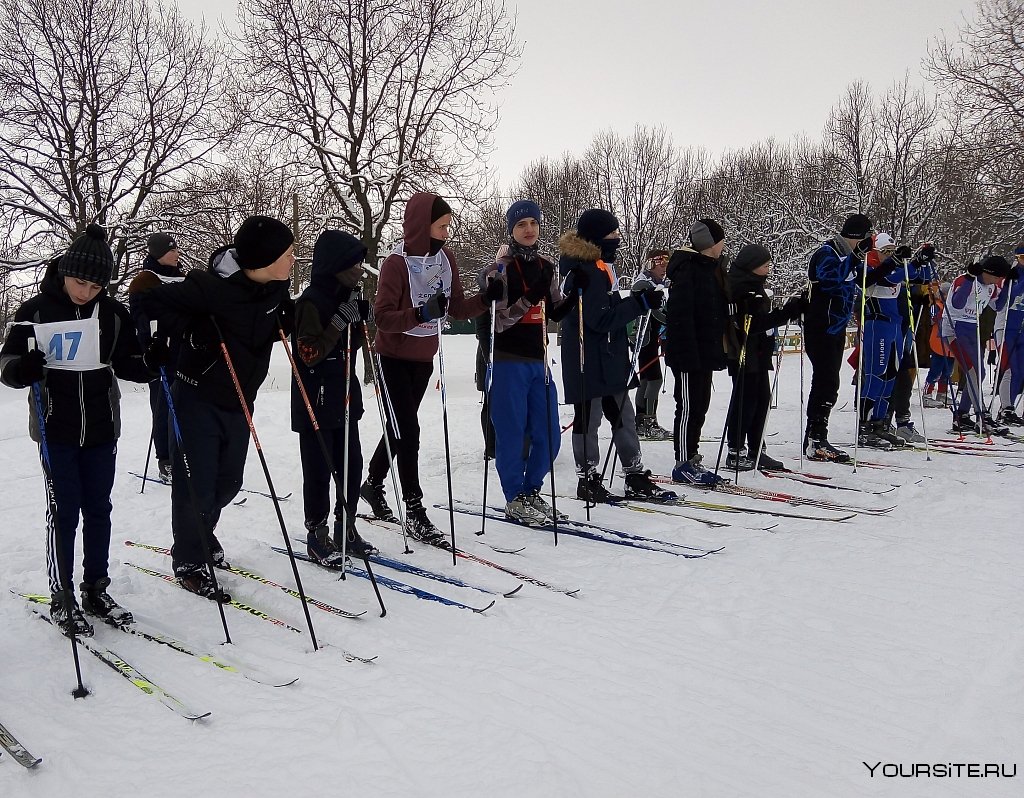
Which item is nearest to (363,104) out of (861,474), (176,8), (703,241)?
(176,8)

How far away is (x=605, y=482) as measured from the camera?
702 cm

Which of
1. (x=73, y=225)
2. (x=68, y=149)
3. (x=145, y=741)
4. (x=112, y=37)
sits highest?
(x=112, y=37)

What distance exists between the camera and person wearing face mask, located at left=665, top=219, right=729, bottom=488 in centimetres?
635

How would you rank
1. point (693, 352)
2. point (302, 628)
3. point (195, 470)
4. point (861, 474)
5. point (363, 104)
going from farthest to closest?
point (363, 104) < point (861, 474) < point (693, 352) < point (195, 470) < point (302, 628)

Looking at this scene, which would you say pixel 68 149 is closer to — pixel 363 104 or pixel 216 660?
pixel 363 104

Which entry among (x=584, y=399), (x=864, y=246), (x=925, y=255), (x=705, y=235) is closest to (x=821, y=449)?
(x=864, y=246)

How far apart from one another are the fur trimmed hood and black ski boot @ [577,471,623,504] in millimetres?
1721

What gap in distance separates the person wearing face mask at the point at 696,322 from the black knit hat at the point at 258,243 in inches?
141

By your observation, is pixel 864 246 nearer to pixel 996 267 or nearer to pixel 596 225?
pixel 996 267

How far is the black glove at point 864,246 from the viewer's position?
7.47 metres

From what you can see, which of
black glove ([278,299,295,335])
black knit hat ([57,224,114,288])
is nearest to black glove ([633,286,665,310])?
black glove ([278,299,295,335])

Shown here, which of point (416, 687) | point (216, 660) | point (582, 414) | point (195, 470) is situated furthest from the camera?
point (582, 414)

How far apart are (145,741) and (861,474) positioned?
20.3 ft

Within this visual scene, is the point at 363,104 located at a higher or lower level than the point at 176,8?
lower
